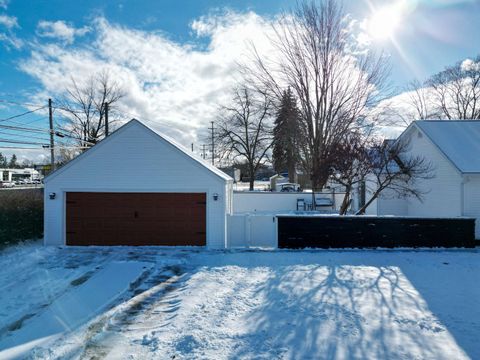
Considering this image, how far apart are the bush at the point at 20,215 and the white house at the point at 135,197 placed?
1124 millimetres

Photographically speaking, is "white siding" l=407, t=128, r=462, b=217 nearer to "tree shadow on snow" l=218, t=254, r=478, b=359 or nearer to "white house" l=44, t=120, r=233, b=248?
"tree shadow on snow" l=218, t=254, r=478, b=359

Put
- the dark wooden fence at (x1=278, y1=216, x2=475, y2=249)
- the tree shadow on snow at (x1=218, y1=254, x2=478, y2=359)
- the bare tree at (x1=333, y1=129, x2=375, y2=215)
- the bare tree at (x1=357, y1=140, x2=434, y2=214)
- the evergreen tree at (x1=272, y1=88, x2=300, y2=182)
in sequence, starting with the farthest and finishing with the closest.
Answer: the evergreen tree at (x1=272, y1=88, x2=300, y2=182) → the bare tree at (x1=357, y1=140, x2=434, y2=214) → the bare tree at (x1=333, y1=129, x2=375, y2=215) → the dark wooden fence at (x1=278, y1=216, x2=475, y2=249) → the tree shadow on snow at (x1=218, y1=254, x2=478, y2=359)

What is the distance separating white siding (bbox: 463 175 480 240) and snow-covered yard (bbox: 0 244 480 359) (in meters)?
3.59

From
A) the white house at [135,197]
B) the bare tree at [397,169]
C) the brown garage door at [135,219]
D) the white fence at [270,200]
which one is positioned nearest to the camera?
the white house at [135,197]

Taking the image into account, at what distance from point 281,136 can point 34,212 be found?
2119 cm

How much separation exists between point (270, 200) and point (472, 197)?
1119 cm

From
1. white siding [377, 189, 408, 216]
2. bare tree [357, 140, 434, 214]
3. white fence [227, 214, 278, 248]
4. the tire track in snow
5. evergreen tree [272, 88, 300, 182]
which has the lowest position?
the tire track in snow

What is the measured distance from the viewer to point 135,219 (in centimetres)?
1036

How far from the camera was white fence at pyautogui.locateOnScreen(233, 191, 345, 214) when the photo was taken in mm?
19578

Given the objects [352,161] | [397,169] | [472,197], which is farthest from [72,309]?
[472,197]

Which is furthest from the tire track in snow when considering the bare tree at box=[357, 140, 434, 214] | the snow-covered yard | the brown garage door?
the bare tree at box=[357, 140, 434, 214]

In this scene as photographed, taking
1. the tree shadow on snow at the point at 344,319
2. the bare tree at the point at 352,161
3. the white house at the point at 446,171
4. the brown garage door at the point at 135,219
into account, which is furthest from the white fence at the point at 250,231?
the white house at the point at 446,171

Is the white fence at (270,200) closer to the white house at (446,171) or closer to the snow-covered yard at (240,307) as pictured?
the white house at (446,171)

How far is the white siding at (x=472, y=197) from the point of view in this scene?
1092 cm
